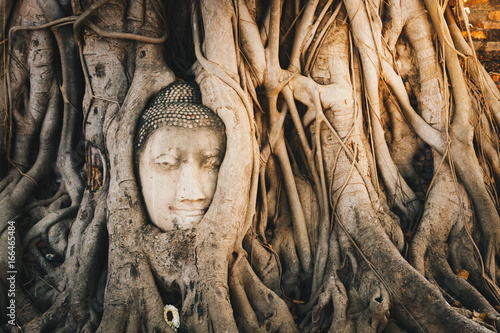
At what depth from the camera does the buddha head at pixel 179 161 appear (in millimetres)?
2809

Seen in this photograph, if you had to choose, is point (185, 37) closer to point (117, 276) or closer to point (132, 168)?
point (132, 168)

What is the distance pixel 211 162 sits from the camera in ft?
9.46

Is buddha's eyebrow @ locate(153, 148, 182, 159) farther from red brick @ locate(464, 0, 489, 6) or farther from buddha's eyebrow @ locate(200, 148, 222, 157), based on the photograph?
red brick @ locate(464, 0, 489, 6)

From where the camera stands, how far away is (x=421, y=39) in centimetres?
366

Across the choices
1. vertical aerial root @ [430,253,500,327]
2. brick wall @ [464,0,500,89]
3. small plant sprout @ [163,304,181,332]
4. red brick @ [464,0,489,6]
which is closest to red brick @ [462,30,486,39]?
brick wall @ [464,0,500,89]

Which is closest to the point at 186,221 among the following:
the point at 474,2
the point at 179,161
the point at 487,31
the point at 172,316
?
the point at 179,161

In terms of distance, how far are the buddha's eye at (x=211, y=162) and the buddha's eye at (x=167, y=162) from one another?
0.16 metres

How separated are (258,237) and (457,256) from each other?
1262 millimetres

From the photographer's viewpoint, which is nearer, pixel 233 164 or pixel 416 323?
pixel 416 323

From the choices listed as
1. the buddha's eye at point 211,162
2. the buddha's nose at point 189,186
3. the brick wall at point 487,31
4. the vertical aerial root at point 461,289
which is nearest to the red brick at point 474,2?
the brick wall at point 487,31

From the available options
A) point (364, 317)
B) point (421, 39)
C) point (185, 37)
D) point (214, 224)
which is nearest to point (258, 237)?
point (214, 224)

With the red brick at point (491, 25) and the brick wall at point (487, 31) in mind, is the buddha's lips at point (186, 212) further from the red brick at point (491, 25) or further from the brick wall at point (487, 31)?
Result: the red brick at point (491, 25)

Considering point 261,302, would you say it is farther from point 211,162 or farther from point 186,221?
point 211,162

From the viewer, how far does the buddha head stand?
2.81m
